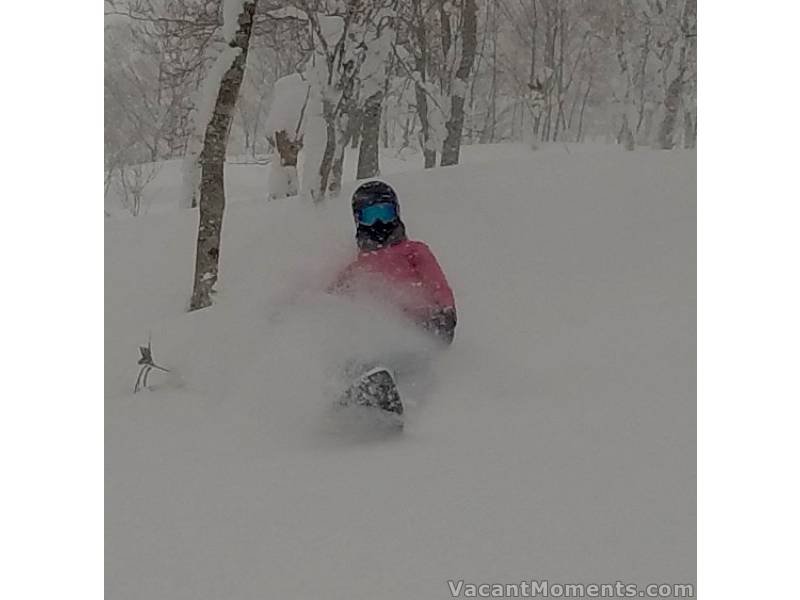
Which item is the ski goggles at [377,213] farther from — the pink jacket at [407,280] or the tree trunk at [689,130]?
the tree trunk at [689,130]

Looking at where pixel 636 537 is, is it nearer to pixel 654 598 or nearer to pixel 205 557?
pixel 654 598

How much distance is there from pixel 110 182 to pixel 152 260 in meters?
0.23

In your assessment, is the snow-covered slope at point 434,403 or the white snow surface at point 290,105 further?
the white snow surface at point 290,105

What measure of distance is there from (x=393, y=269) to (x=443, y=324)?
0.19 m

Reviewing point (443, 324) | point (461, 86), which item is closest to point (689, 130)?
point (461, 86)

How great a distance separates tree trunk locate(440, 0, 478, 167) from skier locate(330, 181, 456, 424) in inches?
7.7

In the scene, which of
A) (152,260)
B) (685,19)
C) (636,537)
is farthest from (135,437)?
(685,19)

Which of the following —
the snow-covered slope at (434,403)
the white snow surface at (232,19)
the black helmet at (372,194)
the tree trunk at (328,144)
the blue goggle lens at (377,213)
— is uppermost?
the white snow surface at (232,19)

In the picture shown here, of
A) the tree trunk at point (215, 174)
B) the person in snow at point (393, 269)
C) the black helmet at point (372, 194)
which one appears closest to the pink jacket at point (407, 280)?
the person in snow at point (393, 269)

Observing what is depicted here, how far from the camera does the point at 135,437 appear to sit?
2.41m

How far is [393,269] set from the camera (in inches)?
95.7

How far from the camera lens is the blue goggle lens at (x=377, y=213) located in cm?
244

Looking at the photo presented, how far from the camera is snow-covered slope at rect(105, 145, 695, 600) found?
7.20 ft

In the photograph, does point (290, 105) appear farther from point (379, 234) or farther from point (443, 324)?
point (443, 324)
